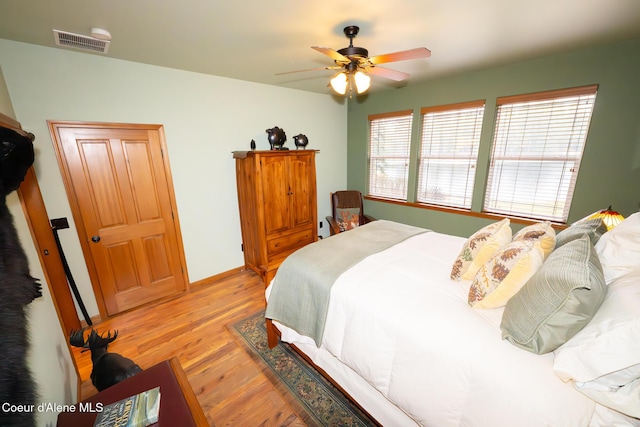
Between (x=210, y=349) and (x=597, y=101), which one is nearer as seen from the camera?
(x=210, y=349)

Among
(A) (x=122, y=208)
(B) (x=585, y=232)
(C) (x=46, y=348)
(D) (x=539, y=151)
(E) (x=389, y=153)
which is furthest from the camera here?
(E) (x=389, y=153)

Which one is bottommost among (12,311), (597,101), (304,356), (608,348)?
(304,356)

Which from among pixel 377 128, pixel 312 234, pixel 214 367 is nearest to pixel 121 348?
pixel 214 367

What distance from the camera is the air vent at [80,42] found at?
1812 millimetres

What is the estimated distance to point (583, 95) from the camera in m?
2.42

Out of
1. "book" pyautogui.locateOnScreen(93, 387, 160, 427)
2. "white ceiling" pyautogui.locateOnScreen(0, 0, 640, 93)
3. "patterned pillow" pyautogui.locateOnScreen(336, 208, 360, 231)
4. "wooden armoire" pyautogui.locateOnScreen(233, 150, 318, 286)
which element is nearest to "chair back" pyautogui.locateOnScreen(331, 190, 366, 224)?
"patterned pillow" pyautogui.locateOnScreen(336, 208, 360, 231)

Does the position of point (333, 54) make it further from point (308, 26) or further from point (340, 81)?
point (308, 26)

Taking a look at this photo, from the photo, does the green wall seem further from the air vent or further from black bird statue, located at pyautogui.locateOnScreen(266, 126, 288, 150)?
the air vent

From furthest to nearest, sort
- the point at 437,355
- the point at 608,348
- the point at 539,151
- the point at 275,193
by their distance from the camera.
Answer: the point at 275,193, the point at 539,151, the point at 437,355, the point at 608,348

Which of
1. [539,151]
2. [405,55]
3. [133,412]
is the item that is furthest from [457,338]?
[539,151]

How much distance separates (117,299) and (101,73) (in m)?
2.26

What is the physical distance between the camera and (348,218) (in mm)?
4102

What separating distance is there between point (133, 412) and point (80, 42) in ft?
8.61

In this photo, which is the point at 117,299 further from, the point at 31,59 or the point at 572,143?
the point at 572,143
